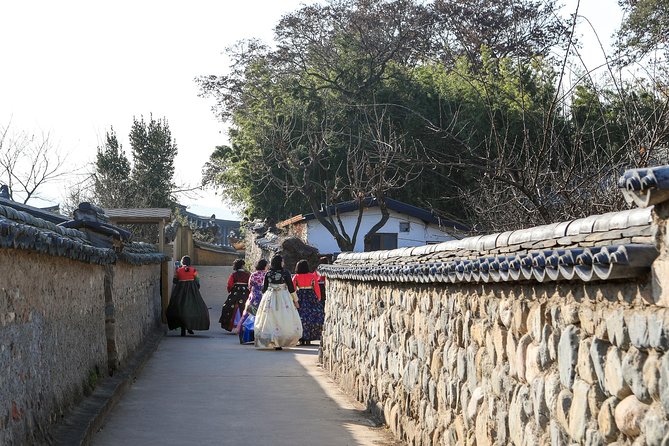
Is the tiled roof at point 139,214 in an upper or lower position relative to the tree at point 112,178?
lower

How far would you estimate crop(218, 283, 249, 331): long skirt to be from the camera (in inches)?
941

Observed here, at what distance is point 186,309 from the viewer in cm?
2355

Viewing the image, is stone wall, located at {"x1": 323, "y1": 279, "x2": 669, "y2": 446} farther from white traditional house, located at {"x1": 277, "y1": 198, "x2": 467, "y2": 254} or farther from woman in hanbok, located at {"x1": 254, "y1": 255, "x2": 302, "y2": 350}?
white traditional house, located at {"x1": 277, "y1": 198, "x2": 467, "y2": 254}

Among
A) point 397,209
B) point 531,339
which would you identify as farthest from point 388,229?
point 531,339

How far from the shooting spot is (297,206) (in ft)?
130

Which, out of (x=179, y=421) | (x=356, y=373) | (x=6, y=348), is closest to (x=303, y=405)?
(x=356, y=373)

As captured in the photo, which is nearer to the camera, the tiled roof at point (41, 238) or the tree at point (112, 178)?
the tiled roof at point (41, 238)

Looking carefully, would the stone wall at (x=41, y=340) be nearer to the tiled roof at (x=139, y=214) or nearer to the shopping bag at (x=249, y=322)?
the shopping bag at (x=249, y=322)

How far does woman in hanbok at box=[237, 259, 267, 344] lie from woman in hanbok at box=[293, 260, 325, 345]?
74cm

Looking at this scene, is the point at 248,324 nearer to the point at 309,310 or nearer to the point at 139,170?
the point at 309,310

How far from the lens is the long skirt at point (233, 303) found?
2389cm

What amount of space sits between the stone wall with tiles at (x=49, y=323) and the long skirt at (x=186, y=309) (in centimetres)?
907

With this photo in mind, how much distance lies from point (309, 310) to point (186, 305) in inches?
148

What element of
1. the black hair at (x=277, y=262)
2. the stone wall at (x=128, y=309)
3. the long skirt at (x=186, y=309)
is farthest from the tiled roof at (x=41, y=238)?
the long skirt at (x=186, y=309)
